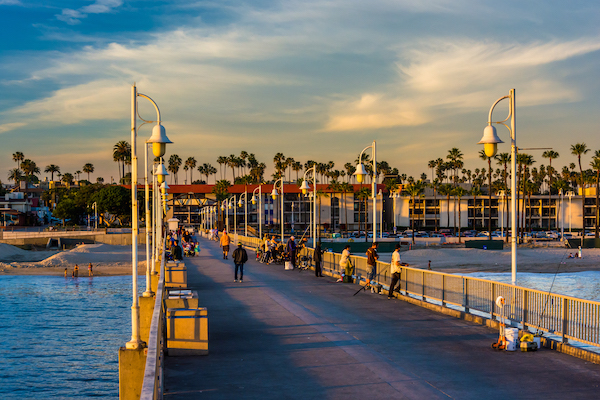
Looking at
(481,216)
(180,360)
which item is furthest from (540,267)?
(481,216)

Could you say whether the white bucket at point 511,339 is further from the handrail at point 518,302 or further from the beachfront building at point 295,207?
the beachfront building at point 295,207

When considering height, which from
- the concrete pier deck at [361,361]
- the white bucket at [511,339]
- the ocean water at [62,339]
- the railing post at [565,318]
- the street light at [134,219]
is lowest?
the ocean water at [62,339]

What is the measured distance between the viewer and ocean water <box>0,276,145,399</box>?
24.5m

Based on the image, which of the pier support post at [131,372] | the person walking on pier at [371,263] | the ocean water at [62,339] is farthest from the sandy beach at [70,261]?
the pier support post at [131,372]

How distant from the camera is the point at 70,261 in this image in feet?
297

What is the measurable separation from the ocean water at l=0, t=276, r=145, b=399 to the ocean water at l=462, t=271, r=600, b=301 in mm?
30053

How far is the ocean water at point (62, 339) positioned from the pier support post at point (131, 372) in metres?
15.7

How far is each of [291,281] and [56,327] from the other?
21.3m

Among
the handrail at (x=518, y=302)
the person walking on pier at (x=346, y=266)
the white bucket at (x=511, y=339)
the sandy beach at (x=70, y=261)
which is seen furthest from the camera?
the sandy beach at (x=70, y=261)

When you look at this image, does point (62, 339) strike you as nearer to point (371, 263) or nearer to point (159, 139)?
point (371, 263)

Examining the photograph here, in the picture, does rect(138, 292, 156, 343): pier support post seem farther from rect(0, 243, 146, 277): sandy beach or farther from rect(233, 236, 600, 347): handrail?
rect(0, 243, 146, 277): sandy beach

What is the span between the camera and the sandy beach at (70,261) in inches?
3127

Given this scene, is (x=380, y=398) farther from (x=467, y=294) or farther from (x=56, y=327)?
(x=56, y=327)

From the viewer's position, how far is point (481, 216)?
162 meters
